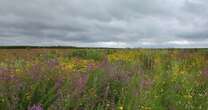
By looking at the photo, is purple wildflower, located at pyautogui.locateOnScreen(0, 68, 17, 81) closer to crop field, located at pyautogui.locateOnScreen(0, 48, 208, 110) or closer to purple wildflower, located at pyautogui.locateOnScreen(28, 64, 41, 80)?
crop field, located at pyautogui.locateOnScreen(0, 48, 208, 110)

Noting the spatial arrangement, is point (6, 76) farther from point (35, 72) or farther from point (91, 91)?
point (91, 91)

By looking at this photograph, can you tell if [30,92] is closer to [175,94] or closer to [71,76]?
[71,76]

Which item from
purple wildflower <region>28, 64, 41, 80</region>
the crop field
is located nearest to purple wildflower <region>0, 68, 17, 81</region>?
the crop field

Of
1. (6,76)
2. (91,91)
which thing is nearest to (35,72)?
(6,76)

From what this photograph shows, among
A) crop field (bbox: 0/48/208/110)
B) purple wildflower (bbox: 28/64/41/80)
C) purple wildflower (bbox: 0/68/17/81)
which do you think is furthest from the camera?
purple wildflower (bbox: 28/64/41/80)

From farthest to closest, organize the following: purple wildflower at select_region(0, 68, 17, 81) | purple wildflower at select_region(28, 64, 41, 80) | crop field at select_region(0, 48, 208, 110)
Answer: purple wildflower at select_region(28, 64, 41, 80), purple wildflower at select_region(0, 68, 17, 81), crop field at select_region(0, 48, 208, 110)

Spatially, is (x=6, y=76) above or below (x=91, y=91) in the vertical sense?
above

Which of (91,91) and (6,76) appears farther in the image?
(91,91)

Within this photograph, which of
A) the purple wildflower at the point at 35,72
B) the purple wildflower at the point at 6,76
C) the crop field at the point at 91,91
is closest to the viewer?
the crop field at the point at 91,91

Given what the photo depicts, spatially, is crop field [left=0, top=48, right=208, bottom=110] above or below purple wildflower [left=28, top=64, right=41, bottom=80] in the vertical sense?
below

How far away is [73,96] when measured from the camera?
4.49 m

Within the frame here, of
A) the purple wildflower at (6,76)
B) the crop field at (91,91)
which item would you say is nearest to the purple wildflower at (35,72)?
the crop field at (91,91)

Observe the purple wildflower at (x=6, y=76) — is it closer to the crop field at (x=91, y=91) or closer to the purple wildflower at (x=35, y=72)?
the crop field at (x=91, y=91)

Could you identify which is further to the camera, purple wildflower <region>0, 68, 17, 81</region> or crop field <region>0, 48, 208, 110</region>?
purple wildflower <region>0, 68, 17, 81</region>
